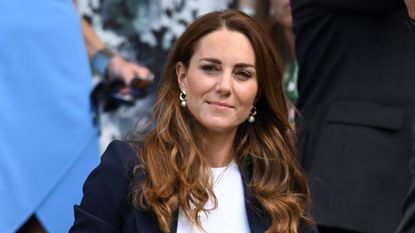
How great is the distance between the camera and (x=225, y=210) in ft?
10.4

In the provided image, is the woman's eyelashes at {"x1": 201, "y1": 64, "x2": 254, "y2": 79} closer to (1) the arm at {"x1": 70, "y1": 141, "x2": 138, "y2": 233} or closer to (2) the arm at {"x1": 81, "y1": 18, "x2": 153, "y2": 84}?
(1) the arm at {"x1": 70, "y1": 141, "x2": 138, "y2": 233}

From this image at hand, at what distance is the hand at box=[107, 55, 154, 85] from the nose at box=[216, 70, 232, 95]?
4.00 feet

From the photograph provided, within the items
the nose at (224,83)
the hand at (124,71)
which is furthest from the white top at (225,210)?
the hand at (124,71)

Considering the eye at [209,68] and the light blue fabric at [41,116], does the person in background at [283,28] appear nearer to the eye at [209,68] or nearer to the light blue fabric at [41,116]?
the light blue fabric at [41,116]

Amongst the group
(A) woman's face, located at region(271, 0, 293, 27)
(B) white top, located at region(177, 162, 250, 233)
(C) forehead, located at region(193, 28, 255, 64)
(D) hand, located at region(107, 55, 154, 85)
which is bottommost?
(B) white top, located at region(177, 162, 250, 233)

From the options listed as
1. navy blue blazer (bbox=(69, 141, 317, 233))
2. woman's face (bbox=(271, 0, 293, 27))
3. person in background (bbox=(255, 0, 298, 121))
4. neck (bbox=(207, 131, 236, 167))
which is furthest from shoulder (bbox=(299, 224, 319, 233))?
woman's face (bbox=(271, 0, 293, 27))

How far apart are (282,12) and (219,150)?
1.90 metres

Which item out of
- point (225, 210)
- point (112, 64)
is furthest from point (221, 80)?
point (112, 64)

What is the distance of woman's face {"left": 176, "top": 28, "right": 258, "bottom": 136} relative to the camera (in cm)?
317

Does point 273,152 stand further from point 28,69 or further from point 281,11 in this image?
point 281,11

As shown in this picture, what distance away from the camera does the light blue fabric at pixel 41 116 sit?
3.61 meters

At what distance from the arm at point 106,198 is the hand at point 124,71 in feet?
4.09

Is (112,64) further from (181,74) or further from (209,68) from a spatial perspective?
(209,68)

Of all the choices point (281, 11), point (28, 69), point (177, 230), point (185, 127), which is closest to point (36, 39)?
point (28, 69)
